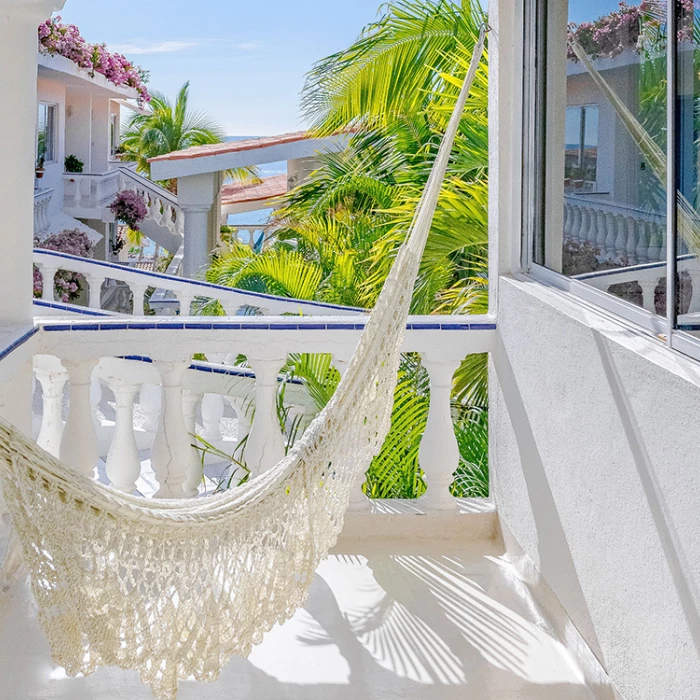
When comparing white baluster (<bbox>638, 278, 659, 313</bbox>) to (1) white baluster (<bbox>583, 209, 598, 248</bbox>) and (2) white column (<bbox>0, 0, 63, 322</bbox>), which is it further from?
(2) white column (<bbox>0, 0, 63, 322</bbox>)

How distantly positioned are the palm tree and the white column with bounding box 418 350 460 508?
22.9 m

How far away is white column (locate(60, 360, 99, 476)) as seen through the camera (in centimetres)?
291

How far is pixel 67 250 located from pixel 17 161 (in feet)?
31.8

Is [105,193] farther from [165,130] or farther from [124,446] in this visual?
[124,446]

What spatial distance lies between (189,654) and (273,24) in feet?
195

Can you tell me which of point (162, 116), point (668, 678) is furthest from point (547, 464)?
point (162, 116)

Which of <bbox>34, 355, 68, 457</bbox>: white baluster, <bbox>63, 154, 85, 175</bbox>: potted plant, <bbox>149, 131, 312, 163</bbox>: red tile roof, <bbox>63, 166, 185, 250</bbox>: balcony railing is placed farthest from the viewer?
<bbox>63, 154, 85, 175</bbox>: potted plant

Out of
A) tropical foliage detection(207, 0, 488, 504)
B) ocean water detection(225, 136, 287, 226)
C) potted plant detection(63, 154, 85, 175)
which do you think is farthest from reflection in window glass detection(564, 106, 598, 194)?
ocean water detection(225, 136, 287, 226)

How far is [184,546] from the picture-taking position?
1833 mm

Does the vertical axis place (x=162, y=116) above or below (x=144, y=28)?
below

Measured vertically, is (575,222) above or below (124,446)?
above

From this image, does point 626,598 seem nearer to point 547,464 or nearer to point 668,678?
point 668,678

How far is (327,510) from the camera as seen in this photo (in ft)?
6.89

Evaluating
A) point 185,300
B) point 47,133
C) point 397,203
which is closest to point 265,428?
point 185,300
